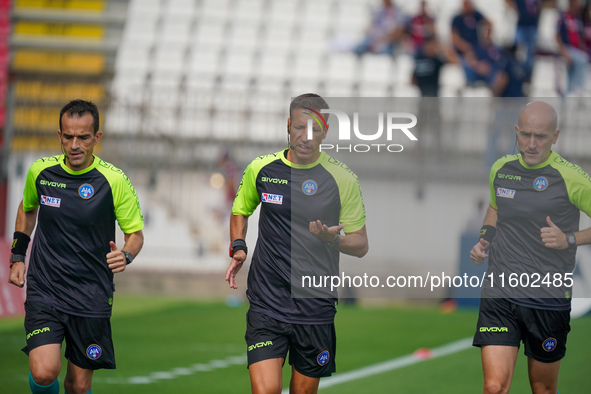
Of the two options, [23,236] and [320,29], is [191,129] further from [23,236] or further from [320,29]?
[23,236]

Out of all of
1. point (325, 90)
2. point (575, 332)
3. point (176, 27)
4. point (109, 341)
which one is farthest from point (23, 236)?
point (176, 27)

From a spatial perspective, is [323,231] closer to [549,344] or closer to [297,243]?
[297,243]

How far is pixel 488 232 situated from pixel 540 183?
1.75ft

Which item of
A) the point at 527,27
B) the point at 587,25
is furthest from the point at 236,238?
the point at 587,25

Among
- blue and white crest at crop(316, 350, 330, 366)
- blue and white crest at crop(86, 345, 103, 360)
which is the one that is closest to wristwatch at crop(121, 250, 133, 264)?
blue and white crest at crop(86, 345, 103, 360)

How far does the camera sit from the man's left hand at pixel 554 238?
6.48 m

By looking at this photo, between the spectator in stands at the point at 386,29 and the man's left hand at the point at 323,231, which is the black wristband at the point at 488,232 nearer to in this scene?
the man's left hand at the point at 323,231

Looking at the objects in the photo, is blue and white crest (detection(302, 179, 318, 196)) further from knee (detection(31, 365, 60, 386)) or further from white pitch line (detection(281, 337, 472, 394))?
white pitch line (detection(281, 337, 472, 394))

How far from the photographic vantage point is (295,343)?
6.24 meters

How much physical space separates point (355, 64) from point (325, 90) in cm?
516

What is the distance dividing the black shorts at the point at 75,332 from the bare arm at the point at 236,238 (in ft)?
3.30

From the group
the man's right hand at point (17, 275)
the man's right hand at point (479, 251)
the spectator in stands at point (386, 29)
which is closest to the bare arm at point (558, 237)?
the man's right hand at point (479, 251)

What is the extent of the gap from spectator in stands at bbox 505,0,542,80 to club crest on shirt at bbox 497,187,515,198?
13668 millimetres

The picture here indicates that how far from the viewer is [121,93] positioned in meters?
20.5
